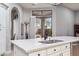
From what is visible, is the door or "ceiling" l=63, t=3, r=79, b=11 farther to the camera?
"ceiling" l=63, t=3, r=79, b=11

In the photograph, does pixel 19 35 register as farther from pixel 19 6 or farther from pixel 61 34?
pixel 61 34

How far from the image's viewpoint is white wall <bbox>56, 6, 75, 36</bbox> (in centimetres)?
176

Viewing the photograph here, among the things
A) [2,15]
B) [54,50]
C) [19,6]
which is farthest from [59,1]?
[2,15]

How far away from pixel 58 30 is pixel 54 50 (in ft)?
0.93

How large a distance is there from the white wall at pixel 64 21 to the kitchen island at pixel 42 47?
8 cm

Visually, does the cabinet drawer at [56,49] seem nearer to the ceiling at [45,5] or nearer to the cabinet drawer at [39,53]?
Answer: the cabinet drawer at [39,53]

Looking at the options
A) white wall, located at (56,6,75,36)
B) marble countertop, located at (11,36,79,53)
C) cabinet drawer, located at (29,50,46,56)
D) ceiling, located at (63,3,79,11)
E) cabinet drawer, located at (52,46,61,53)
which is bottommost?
cabinet drawer, located at (29,50,46,56)

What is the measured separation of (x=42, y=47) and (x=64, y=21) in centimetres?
50

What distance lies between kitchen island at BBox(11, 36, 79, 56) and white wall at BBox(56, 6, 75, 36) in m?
0.08

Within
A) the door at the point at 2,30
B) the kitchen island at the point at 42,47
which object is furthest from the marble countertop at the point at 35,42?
the door at the point at 2,30

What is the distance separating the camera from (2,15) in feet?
5.47

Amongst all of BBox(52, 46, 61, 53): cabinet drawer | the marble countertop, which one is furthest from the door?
BBox(52, 46, 61, 53): cabinet drawer

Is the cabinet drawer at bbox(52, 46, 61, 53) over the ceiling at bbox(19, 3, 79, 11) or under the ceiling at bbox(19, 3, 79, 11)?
under

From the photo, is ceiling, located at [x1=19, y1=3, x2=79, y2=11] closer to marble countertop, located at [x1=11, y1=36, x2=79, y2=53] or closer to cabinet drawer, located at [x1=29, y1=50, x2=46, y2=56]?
marble countertop, located at [x1=11, y1=36, x2=79, y2=53]
